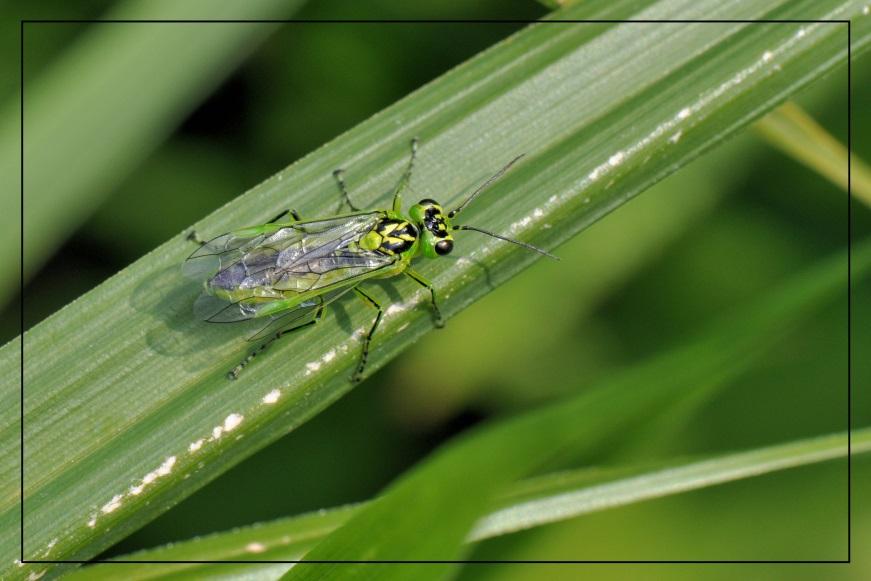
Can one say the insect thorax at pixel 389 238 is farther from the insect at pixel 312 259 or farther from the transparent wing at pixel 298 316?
the transparent wing at pixel 298 316

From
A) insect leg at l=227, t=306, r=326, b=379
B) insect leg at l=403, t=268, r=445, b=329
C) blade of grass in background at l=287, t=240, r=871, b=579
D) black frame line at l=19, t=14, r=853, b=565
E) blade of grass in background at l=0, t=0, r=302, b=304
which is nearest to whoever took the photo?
blade of grass in background at l=287, t=240, r=871, b=579

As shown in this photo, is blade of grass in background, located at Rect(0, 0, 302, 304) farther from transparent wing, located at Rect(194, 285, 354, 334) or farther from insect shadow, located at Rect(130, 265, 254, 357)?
transparent wing, located at Rect(194, 285, 354, 334)

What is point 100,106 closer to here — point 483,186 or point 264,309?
point 264,309

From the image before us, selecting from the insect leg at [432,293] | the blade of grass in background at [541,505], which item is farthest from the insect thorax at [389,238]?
the blade of grass in background at [541,505]

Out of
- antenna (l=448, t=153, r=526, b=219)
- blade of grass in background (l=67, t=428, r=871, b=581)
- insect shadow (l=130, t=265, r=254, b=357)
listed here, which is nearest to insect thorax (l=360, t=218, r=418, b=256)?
antenna (l=448, t=153, r=526, b=219)

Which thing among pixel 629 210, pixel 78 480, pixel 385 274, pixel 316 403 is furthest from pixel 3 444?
pixel 629 210

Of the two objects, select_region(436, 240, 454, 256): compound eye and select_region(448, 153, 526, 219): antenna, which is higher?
select_region(448, 153, 526, 219): antenna
